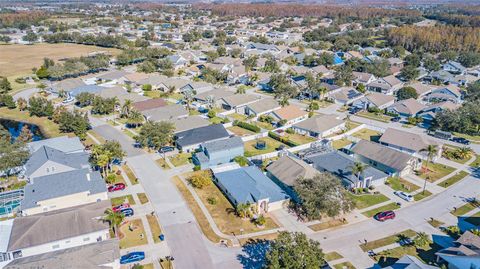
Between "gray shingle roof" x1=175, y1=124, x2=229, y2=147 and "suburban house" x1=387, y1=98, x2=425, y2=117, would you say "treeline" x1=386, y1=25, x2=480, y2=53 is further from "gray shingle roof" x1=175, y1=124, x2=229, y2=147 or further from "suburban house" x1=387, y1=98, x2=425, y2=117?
"gray shingle roof" x1=175, y1=124, x2=229, y2=147

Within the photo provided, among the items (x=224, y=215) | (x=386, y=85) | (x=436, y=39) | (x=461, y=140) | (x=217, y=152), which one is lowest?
(x=224, y=215)

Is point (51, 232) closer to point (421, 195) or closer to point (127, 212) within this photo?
point (127, 212)

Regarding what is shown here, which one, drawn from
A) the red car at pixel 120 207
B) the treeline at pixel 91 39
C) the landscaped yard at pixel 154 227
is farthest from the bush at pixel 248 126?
the treeline at pixel 91 39

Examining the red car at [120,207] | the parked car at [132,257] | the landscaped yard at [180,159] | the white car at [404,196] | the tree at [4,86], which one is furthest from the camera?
the tree at [4,86]

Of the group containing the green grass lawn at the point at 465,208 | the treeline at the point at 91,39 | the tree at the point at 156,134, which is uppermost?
the treeline at the point at 91,39

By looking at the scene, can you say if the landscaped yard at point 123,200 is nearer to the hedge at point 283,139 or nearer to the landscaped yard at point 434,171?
the hedge at point 283,139

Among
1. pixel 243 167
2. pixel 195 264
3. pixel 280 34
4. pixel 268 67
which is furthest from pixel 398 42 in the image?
pixel 195 264

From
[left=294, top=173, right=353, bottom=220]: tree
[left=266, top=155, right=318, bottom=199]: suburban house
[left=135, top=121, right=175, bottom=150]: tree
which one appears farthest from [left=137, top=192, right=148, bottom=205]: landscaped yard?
[left=294, top=173, right=353, bottom=220]: tree

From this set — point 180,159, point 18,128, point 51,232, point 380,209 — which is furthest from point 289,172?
point 18,128

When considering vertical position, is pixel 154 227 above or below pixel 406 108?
below
